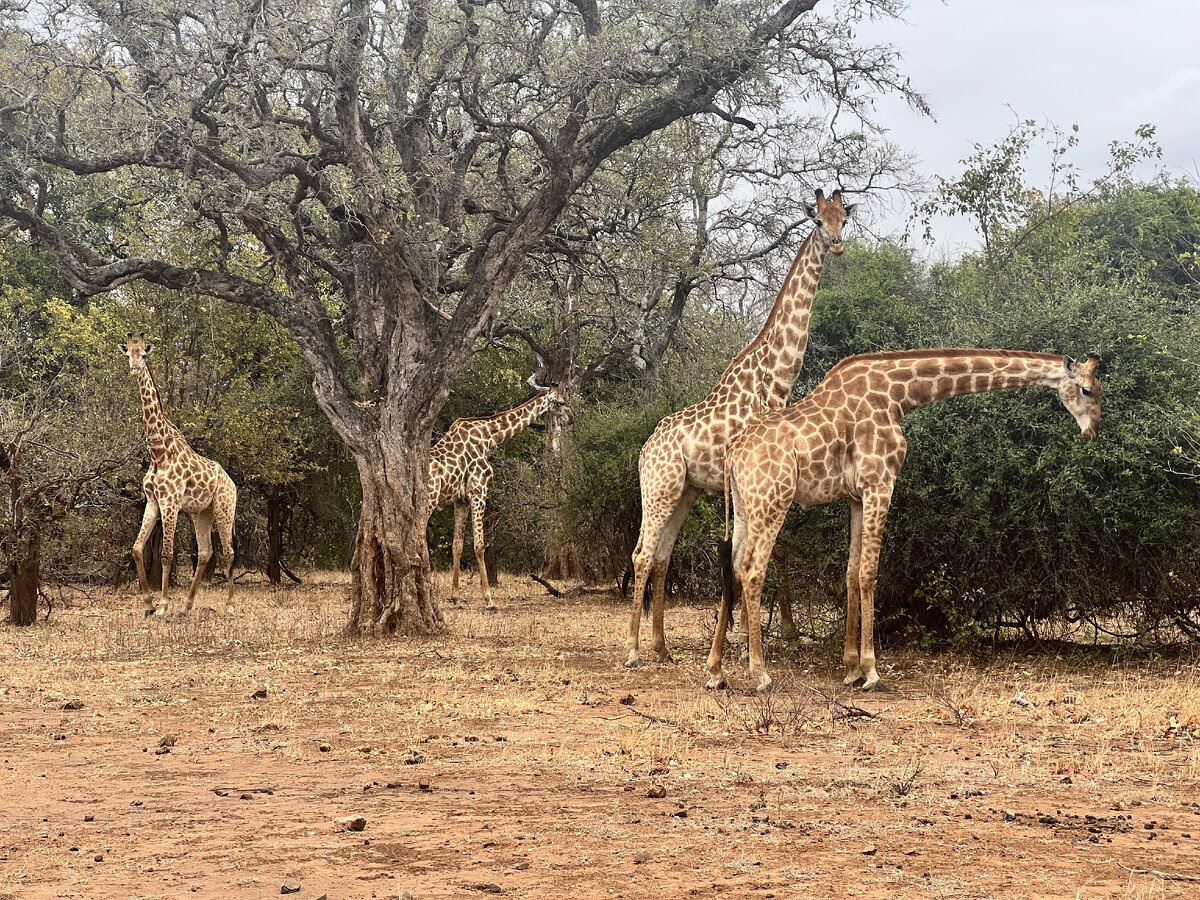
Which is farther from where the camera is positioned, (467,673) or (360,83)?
(360,83)

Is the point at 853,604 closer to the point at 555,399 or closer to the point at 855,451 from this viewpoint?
the point at 855,451

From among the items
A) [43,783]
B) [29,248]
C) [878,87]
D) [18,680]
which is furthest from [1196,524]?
[29,248]

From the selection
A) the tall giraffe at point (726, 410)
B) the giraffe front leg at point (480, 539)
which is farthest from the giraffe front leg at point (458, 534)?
the tall giraffe at point (726, 410)

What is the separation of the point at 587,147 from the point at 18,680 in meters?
7.18

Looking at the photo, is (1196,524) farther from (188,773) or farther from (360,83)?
(360,83)

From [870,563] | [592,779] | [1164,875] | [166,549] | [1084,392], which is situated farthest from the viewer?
[166,549]

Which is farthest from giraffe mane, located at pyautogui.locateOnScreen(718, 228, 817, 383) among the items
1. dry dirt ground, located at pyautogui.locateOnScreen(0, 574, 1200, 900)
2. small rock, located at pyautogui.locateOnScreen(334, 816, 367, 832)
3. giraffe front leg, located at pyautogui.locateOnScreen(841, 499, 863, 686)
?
small rock, located at pyautogui.locateOnScreen(334, 816, 367, 832)

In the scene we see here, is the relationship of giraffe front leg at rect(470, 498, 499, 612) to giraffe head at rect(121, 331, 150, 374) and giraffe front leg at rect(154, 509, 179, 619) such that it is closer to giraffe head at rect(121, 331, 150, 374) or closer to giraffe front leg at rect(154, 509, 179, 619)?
giraffe front leg at rect(154, 509, 179, 619)

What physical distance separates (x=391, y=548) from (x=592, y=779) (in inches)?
259

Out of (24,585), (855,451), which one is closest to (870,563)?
(855,451)

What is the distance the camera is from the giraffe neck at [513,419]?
17.3 meters

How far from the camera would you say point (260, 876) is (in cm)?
445

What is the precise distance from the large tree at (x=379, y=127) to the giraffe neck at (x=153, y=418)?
2539 millimetres

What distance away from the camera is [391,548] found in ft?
40.3
